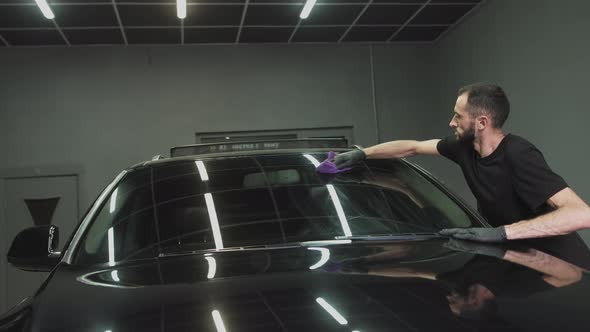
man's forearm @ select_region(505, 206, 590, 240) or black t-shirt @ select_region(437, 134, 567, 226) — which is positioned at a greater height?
black t-shirt @ select_region(437, 134, 567, 226)

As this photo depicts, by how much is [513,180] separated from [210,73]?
530cm

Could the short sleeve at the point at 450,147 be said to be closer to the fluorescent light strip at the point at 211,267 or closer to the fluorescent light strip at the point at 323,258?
the fluorescent light strip at the point at 323,258

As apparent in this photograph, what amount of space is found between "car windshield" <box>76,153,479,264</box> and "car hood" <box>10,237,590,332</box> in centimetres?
12

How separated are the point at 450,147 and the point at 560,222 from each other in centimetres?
71

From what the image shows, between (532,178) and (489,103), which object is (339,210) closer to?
(532,178)

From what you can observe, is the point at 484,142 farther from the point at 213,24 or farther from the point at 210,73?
the point at 210,73

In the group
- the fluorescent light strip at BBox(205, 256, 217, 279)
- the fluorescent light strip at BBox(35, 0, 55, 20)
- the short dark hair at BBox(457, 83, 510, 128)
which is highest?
the fluorescent light strip at BBox(35, 0, 55, 20)

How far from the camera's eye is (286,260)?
4.10ft

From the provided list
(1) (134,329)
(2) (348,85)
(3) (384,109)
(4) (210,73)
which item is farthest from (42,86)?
(1) (134,329)

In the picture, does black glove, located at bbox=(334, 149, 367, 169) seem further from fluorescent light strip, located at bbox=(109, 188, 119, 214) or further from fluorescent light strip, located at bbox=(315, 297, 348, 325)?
fluorescent light strip, located at bbox=(315, 297, 348, 325)

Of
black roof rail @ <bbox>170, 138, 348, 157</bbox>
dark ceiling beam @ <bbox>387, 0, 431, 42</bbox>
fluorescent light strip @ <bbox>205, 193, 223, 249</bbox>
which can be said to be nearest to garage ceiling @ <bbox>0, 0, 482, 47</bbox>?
dark ceiling beam @ <bbox>387, 0, 431, 42</bbox>

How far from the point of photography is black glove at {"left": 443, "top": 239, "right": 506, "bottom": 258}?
1310 mm

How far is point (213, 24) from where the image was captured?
19.5ft

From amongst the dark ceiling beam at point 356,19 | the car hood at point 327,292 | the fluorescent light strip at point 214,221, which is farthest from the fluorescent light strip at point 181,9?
the car hood at point 327,292
